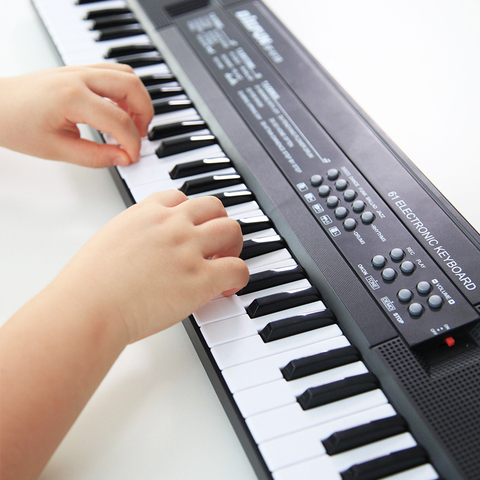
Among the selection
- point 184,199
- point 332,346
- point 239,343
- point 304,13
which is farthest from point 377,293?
point 304,13

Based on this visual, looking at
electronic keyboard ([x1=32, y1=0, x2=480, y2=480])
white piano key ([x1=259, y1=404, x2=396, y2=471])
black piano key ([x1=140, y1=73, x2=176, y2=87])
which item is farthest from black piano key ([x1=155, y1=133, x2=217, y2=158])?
white piano key ([x1=259, y1=404, x2=396, y2=471])

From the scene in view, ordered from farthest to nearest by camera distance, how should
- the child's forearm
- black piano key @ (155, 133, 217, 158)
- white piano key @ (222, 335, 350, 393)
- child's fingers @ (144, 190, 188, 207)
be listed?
1. black piano key @ (155, 133, 217, 158)
2. child's fingers @ (144, 190, 188, 207)
3. white piano key @ (222, 335, 350, 393)
4. the child's forearm

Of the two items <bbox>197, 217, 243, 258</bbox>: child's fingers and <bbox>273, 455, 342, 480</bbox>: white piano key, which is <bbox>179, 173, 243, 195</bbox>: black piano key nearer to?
<bbox>197, 217, 243, 258</bbox>: child's fingers

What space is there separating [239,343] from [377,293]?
0.79 feet

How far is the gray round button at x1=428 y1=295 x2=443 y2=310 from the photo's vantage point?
802 mm

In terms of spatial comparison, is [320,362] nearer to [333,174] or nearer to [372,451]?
[372,451]

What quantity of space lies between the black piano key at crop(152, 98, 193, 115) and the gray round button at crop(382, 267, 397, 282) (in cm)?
63

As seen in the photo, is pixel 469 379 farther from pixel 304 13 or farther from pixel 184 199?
pixel 304 13

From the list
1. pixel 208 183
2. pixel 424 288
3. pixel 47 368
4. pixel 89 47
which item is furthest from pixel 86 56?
pixel 424 288

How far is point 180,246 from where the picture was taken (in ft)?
2.68

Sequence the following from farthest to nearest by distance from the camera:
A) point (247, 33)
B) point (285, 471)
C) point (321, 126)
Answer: point (247, 33)
point (321, 126)
point (285, 471)

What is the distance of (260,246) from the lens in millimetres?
935

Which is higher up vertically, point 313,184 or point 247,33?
point 247,33

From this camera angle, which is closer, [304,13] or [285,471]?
[285,471]
